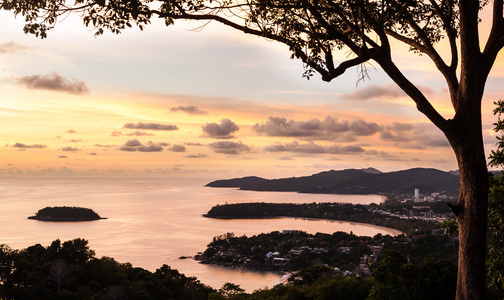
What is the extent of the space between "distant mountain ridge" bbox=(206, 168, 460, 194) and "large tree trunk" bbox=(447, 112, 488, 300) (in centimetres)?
15654

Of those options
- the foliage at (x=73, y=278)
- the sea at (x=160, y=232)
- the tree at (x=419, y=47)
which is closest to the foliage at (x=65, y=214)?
Result: the sea at (x=160, y=232)

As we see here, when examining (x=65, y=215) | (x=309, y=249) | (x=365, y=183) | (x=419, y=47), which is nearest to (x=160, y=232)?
(x=65, y=215)

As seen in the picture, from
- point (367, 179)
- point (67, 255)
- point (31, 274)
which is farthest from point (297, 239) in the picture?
point (367, 179)

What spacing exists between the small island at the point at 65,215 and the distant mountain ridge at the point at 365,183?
319ft

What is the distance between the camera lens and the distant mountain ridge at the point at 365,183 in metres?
161

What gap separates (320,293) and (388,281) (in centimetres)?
490

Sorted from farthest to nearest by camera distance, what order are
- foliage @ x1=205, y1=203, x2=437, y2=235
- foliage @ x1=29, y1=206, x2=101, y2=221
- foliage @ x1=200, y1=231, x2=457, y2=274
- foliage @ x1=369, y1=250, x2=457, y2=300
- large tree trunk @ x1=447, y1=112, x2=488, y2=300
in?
1. foliage @ x1=205, y1=203, x2=437, y2=235
2. foliage @ x1=29, y1=206, x2=101, y2=221
3. foliage @ x1=200, y1=231, x2=457, y2=274
4. foliage @ x1=369, y1=250, x2=457, y2=300
5. large tree trunk @ x1=447, y1=112, x2=488, y2=300

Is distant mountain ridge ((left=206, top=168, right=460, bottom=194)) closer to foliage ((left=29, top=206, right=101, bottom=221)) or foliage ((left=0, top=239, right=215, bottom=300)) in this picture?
foliage ((left=29, top=206, right=101, bottom=221))

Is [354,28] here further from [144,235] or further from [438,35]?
[144,235]

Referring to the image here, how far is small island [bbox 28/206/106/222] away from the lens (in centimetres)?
8250

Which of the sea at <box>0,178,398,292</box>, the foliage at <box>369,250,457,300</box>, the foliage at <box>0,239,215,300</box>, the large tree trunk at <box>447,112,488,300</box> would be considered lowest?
the sea at <box>0,178,398,292</box>

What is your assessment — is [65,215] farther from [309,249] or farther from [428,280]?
[428,280]

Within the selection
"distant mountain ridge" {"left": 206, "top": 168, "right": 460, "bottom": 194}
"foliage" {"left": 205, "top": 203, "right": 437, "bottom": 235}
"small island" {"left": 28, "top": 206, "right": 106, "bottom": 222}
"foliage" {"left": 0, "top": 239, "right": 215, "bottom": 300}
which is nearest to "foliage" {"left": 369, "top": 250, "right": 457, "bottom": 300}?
"foliage" {"left": 0, "top": 239, "right": 215, "bottom": 300}

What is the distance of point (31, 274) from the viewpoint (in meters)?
21.5
